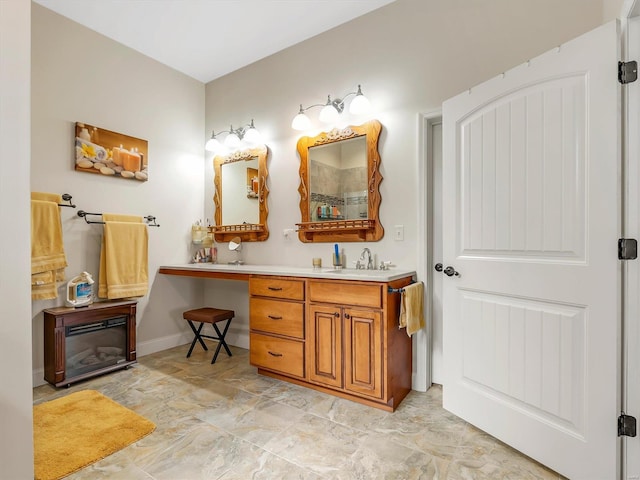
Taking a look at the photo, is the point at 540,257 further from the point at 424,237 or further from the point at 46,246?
the point at 46,246

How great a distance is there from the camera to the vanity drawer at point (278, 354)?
2.47 m

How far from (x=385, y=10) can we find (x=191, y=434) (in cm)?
324

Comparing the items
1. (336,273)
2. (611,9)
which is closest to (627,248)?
(611,9)

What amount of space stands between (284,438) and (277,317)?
34.4 inches

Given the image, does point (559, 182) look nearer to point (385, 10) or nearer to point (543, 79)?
point (543, 79)

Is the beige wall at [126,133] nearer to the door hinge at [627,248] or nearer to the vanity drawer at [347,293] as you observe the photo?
the vanity drawer at [347,293]

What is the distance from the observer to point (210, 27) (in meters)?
2.94

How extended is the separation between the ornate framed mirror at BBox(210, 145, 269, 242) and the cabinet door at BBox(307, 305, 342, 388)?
129 cm

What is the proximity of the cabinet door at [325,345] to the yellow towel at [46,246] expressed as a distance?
1956 millimetres

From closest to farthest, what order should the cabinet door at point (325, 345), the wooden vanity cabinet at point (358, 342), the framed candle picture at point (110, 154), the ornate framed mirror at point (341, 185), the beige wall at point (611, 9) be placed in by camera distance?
the beige wall at point (611, 9), the wooden vanity cabinet at point (358, 342), the cabinet door at point (325, 345), the ornate framed mirror at point (341, 185), the framed candle picture at point (110, 154)

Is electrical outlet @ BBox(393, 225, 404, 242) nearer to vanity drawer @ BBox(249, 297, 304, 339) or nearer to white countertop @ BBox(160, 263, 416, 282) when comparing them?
white countertop @ BBox(160, 263, 416, 282)

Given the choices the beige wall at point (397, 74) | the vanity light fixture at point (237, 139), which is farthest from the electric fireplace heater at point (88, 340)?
the vanity light fixture at point (237, 139)

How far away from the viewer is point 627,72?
1362mm

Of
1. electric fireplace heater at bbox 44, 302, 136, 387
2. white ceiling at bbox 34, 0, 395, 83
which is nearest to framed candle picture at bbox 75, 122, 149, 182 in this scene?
white ceiling at bbox 34, 0, 395, 83
